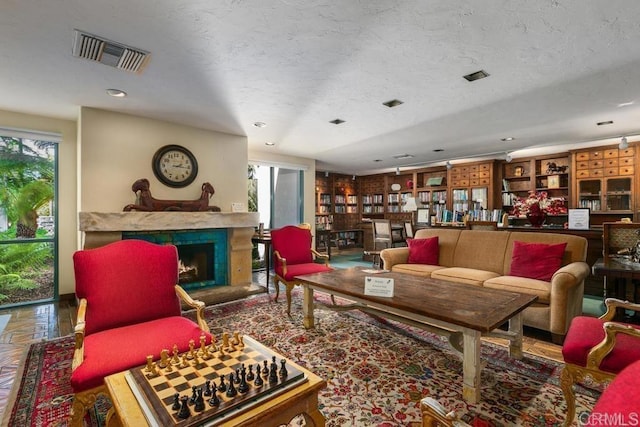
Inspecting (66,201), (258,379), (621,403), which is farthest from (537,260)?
(66,201)

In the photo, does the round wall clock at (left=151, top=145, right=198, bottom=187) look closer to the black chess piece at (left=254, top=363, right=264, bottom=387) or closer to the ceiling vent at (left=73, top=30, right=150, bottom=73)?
the ceiling vent at (left=73, top=30, right=150, bottom=73)

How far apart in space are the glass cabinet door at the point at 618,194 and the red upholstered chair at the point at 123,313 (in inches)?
270

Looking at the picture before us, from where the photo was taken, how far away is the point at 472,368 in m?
1.81

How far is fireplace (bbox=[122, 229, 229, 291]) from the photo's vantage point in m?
4.07

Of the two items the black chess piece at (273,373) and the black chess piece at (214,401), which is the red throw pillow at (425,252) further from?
the black chess piece at (214,401)

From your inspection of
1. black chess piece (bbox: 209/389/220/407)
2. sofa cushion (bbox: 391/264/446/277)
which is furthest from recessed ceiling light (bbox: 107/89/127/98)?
sofa cushion (bbox: 391/264/446/277)

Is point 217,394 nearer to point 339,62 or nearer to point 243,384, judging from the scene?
point 243,384

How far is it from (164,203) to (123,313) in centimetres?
217

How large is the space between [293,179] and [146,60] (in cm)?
455

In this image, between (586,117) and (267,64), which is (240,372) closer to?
(267,64)

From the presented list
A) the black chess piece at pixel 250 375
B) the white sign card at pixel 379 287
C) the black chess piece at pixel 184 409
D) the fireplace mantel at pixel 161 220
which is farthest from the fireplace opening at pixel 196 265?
the black chess piece at pixel 184 409

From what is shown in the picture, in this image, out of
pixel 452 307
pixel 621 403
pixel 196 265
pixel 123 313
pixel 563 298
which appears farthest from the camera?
pixel 196 265

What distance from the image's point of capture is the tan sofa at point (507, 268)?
8.36 feet

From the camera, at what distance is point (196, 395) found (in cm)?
107
